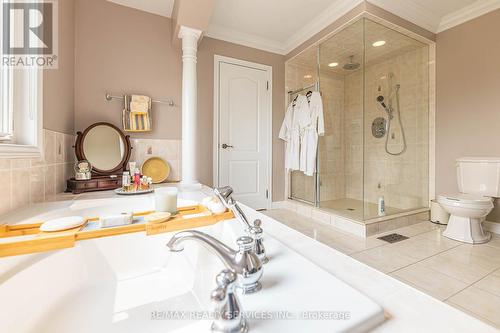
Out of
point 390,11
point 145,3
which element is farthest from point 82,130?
point 390,11

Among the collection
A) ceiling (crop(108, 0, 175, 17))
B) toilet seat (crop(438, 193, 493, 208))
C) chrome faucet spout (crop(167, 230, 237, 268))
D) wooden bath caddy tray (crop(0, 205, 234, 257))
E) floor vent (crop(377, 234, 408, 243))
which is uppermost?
ceiling (crop(108, 0, 175, 17))

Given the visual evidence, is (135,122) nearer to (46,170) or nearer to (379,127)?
(46,170)

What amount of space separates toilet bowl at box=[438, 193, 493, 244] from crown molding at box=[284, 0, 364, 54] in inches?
86.4

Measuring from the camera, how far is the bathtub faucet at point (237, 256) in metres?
0.49

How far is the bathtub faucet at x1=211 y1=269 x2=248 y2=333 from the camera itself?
39 centimetres

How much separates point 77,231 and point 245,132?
2.43 metres

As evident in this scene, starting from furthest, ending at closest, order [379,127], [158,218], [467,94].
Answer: [379,127]
[467,94]
[158,218]

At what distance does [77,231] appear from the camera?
3.07 feet

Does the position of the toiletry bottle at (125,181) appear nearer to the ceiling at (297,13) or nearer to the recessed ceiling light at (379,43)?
the ceiling at (297,13)

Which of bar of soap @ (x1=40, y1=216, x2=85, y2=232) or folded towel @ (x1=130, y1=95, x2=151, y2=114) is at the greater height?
folded towel @ (x1=130, y1=95, x2=151, y2=114)

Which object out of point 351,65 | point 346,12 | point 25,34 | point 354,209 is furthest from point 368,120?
point 25,34

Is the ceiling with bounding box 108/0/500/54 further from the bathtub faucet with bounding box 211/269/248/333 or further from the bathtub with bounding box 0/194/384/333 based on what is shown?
the bathtub faucet with bounding box 211/269/248/333

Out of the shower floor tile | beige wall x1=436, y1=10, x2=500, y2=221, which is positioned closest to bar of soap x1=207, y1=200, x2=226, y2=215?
the shower floor tile

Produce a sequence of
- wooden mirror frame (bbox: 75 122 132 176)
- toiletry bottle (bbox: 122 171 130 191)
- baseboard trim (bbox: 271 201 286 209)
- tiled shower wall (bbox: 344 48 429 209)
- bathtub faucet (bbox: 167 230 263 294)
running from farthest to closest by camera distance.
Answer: baseboard trim (bbox: 271 201 286 209) < tiled shower wall (bbox: 344 48 429 209) < wooden mirror frame (bbox: 75 122 132 176) < toiletry bottle (bbox: 122 171 130 191) < bathtub faucet (bbox: 167 230 263 294)
